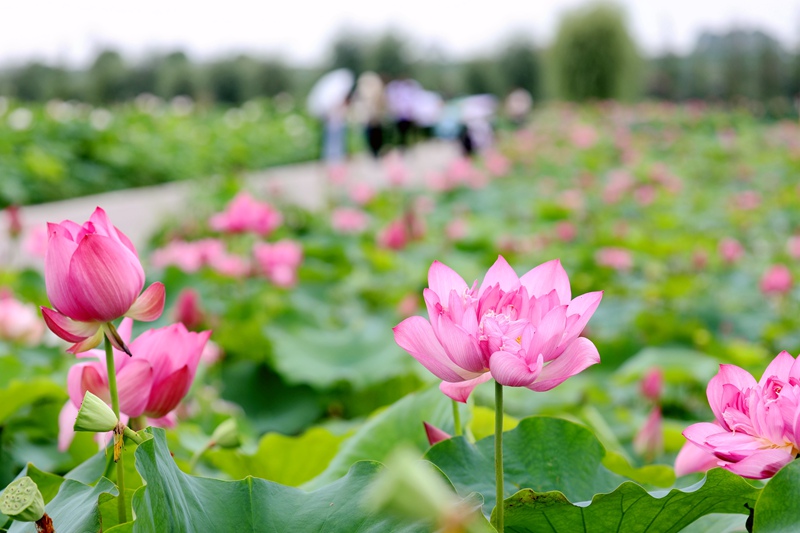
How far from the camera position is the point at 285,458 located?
0.85 metres

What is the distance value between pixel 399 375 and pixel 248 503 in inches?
40.3

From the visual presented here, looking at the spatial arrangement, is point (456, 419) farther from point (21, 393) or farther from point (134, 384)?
point (21, 393)

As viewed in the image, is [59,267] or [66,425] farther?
[66,425]

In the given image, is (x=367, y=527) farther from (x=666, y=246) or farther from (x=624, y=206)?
(x=624, y=206)

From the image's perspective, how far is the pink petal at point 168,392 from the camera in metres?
0.53

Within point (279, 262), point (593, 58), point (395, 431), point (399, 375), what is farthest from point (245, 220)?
point (593, 58)

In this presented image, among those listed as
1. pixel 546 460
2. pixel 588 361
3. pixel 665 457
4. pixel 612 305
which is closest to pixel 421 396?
pixel 546 460

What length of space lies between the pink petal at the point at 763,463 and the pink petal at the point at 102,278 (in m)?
0.36

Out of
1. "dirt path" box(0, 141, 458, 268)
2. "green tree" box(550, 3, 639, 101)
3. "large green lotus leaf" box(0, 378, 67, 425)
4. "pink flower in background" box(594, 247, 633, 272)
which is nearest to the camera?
"large green lotus leaf" box(0, 378, 67, 425)

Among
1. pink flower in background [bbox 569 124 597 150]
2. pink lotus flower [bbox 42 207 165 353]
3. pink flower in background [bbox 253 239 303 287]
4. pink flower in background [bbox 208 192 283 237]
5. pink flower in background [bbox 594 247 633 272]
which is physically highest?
pink lotus flower [bbox 42 207 165 353]

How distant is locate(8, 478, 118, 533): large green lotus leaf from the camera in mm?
434

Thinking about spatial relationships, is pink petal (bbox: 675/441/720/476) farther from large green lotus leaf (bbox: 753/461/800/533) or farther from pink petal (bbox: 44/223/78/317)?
pink petal (bbox: 44/223/78/317)

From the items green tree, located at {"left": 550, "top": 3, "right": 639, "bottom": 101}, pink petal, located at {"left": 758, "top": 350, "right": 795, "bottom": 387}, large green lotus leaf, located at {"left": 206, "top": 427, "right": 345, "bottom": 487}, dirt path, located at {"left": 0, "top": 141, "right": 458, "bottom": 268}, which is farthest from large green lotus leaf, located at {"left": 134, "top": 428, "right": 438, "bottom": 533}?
green tree, located at {"left": 550, "top": 3, "right": 639, "bottom": 101}

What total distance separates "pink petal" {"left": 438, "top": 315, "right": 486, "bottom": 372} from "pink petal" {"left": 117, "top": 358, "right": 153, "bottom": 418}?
210 mm
